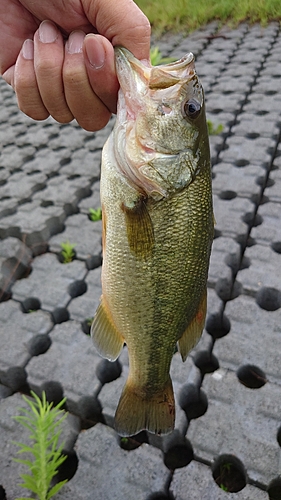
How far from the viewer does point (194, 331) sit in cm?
130

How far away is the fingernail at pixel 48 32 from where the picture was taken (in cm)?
130

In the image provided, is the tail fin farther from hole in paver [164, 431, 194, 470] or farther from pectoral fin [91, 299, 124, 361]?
hole in paver [164, 431, 194, 470]

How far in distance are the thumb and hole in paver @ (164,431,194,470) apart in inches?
55.1

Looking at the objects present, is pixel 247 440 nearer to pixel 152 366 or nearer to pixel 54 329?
pixel 152 366

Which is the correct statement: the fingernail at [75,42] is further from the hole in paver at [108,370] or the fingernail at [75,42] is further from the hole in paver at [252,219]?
the hole in paver at [252,219]

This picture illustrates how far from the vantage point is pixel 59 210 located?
106 inches

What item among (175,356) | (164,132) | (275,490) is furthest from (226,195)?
(275,490)

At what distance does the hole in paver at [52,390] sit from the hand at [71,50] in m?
1.13

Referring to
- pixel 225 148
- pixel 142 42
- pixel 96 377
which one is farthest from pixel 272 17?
pixel 96 377

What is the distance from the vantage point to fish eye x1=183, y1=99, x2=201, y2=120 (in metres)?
1.21

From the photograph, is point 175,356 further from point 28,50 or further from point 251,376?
point 28,50

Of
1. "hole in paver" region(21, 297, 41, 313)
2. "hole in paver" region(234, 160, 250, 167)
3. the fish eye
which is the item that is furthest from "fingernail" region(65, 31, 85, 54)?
"hole in paver" region(234, 160, 250, 167)

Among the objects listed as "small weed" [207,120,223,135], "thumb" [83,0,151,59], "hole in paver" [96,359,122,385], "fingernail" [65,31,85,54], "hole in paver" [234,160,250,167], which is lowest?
"hole in paver" [96,359,122,385]

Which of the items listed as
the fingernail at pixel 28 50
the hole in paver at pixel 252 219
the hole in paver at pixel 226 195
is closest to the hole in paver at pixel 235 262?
the hole in paver at pixel 252 219
